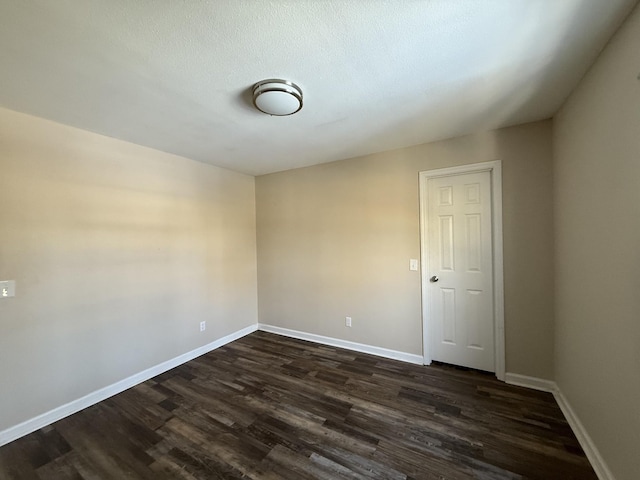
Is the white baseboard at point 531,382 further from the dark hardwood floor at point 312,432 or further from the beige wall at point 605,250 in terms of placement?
the beige wall at point 605,250

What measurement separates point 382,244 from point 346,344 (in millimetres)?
1423

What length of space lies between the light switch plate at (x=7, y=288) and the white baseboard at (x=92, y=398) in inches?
38.7

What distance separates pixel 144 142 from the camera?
8.43 ft

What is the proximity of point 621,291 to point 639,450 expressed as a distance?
0.73 meters

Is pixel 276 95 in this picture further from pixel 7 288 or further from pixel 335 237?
pixel 7 288

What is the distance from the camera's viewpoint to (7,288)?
1865 mm

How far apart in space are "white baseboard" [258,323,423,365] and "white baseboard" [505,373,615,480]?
90 centimetres

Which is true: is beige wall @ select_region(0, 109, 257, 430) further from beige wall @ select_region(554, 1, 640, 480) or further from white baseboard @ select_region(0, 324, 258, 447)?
beige wall @ select_region(554, 1, 640, 480)

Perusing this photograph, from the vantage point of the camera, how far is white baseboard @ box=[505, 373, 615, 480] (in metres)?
1.45

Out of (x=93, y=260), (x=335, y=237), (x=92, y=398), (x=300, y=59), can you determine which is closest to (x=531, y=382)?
(x=335, y=237)

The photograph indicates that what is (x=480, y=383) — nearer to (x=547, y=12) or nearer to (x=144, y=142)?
(x=547, y=12)

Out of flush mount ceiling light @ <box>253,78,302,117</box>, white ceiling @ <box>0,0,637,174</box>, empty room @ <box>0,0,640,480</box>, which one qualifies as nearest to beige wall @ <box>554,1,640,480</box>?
empty room @ <box>0,0,640,480</box>

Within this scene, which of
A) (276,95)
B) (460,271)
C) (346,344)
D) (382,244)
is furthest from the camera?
(346,344)

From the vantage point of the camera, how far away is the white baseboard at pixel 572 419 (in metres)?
1.45
